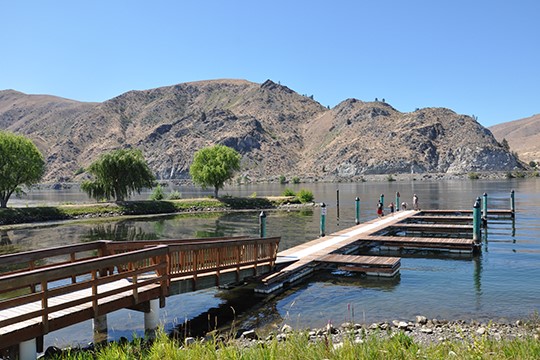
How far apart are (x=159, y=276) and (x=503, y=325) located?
10046 millimetres

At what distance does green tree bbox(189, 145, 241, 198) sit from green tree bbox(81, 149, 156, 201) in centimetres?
1028

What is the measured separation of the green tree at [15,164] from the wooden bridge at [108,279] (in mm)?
40775

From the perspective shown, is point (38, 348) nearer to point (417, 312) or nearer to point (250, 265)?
point (250, 265)

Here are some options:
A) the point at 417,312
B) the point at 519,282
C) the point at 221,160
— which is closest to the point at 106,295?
the point at 417,312

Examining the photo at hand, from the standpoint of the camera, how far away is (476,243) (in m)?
26.1

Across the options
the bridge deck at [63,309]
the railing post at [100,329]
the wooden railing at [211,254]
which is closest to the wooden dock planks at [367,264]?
the wooden railing at [211,254]

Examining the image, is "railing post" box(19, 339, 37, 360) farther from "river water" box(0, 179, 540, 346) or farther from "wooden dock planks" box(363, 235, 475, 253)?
"wooden dock planks" box(363, 235, 475, 253)

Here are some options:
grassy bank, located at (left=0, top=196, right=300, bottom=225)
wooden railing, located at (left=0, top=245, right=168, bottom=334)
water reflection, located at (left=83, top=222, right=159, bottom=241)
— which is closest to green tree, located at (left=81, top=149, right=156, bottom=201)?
grassy bank, located at (left=0, top=196, right=300, bottom=225)

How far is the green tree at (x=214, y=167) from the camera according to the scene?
70.5 meters

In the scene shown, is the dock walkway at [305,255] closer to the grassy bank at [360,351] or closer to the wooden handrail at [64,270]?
the wooden handrail at [64,270]

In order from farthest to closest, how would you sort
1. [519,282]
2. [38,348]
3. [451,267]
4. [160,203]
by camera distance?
[160,203] < [451,267] < [519,282] < [38,348]

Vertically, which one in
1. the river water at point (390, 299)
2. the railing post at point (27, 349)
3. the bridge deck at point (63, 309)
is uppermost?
the bridge deck at point (63, 309)

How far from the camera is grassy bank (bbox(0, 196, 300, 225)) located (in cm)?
4972

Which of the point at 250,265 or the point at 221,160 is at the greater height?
the point at 221,160
